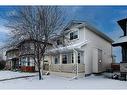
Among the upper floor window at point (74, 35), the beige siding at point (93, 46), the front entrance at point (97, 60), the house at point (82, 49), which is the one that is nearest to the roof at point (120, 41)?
the house at point (82, 49)

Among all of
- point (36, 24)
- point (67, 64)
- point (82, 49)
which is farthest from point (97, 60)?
point (36, 24)

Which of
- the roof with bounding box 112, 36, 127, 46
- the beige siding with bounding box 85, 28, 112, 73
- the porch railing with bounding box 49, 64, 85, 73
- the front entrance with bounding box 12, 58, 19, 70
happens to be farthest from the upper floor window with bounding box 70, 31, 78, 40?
the front entrance with bounding box 12, 58, 19, 70

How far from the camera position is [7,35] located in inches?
366

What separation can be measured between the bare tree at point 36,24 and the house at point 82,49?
688 mm

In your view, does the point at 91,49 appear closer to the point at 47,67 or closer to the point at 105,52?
the point at 105,52

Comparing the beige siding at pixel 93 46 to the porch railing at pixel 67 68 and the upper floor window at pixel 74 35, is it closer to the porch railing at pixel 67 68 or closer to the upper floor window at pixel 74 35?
the porch railing at pixel 67 68

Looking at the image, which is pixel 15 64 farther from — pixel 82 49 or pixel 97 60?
pixel 97 60

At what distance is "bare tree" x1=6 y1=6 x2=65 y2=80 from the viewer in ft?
31.0

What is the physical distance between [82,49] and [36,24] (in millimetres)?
3047

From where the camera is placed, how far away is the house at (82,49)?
1133 cm

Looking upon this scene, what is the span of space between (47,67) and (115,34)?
221 inches
